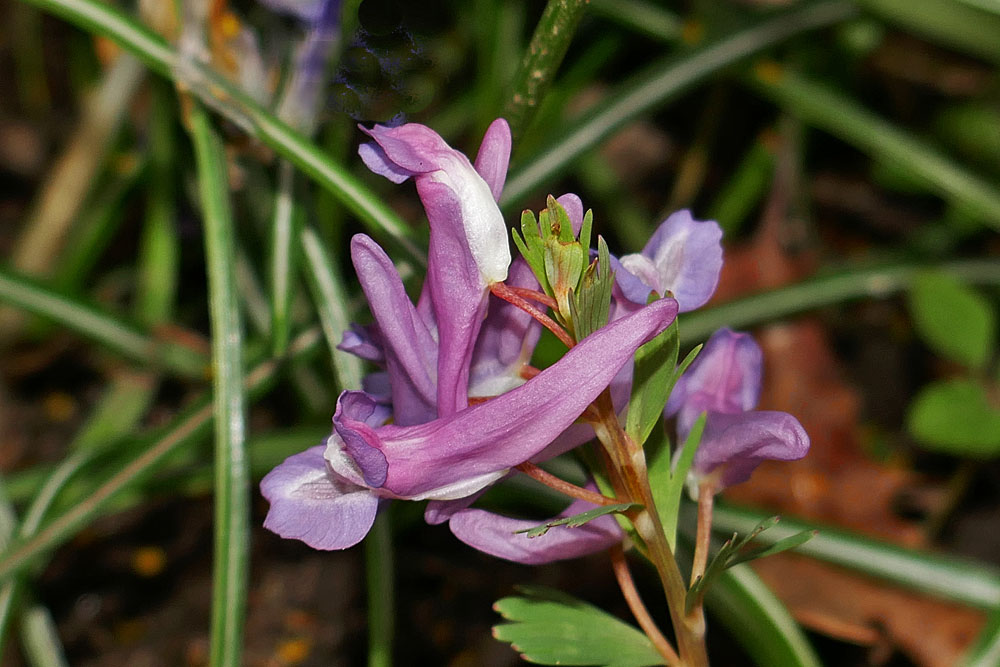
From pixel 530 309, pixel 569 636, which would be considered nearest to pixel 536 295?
pixel 530 309

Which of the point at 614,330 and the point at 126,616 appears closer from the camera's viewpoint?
the point at 614,330

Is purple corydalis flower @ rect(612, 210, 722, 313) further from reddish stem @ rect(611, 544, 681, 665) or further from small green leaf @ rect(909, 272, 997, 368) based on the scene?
small green leaf @ rect(909, 272, 997, 368)

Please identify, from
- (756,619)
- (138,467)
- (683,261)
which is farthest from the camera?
(138,467)

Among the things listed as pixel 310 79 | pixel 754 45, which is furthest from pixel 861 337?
pixel 310 79

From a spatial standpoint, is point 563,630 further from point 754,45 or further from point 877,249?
point 877,249

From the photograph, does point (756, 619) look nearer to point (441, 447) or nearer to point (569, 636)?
point (569, 636)

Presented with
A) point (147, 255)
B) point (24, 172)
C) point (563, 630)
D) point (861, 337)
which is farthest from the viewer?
point (24, 172)
